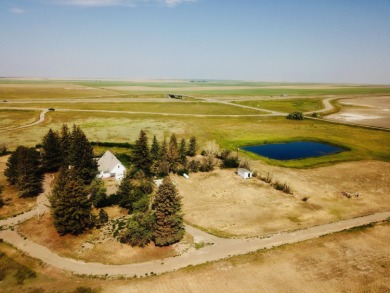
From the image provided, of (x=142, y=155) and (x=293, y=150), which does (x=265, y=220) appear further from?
(x=293, y=150)

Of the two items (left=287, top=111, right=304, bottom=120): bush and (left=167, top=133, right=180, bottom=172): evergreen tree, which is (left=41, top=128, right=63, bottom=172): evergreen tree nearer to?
(left=167, top=133, right=180, bottom=172): evergreen tree

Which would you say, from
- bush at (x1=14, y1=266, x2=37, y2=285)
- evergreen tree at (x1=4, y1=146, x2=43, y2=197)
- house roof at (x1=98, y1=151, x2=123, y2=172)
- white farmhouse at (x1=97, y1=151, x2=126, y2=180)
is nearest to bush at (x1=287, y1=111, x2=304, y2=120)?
white farmhouse at (x1=97, y1=151, x2=126, y2=180)

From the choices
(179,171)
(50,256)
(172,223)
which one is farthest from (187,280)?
(179,171)

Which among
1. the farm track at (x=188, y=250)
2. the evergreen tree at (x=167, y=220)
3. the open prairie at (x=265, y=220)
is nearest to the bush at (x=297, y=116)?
the open prairie at (x=265, y=220)

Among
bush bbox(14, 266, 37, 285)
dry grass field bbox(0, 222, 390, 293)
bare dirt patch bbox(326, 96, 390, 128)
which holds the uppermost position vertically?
bare dirt patch bbox(326, 96, 390, 128)

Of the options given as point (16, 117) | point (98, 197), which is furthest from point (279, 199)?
point (16, 117)

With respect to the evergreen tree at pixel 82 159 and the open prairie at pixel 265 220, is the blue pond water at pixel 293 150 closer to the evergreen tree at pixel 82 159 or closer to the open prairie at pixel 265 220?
the open prairie at pixel 265 220

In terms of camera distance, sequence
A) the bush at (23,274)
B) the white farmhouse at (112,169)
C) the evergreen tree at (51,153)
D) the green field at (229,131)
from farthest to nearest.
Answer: the green field at (229,131)
the evergreen tree at (51,153)
the white farmhouse at (112,169)
the bush at (23,274)
